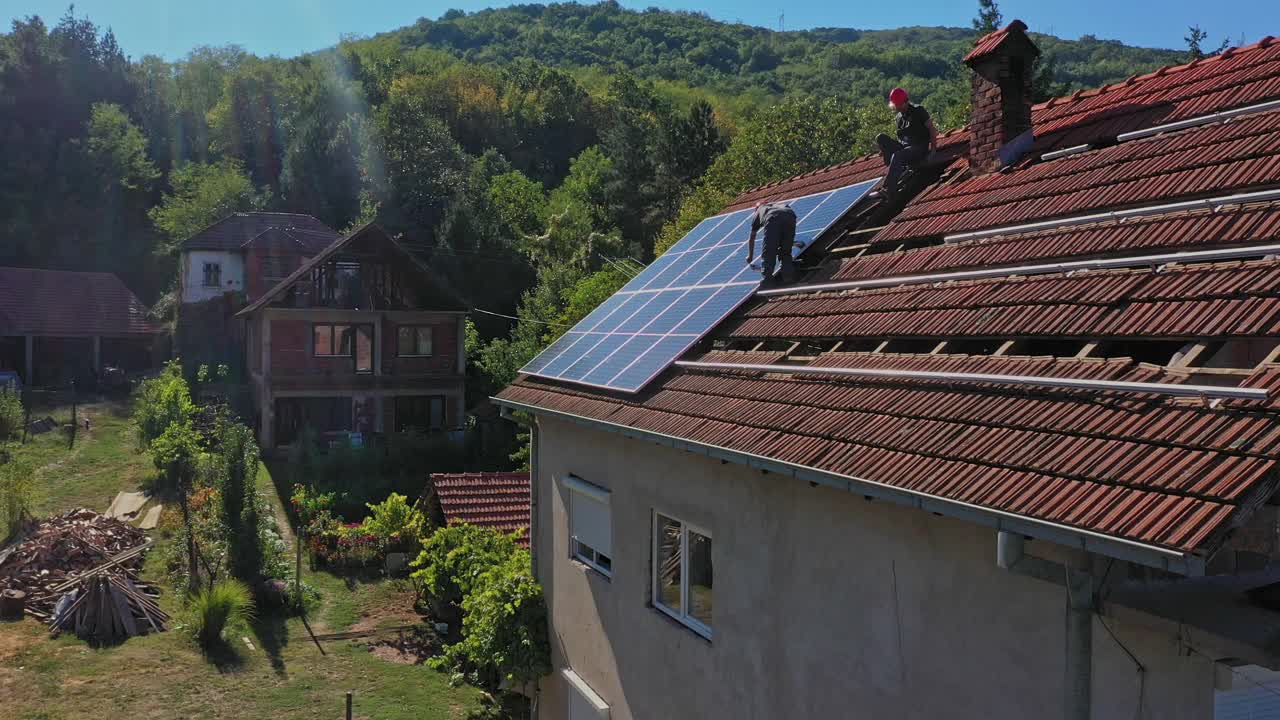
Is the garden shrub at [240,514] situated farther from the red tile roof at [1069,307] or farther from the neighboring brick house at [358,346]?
the red tile roof at [1069,307]

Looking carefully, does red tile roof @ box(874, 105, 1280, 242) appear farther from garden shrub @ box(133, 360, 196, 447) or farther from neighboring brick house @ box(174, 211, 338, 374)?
neighboring brick house @ box(174, 211, 338, 374)

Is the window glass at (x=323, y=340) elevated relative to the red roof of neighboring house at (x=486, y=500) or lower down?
elevated

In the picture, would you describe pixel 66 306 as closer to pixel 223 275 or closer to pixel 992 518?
pixel 223 275

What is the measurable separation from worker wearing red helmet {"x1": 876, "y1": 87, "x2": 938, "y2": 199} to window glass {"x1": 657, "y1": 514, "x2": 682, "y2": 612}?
179 inches

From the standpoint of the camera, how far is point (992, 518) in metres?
5.17

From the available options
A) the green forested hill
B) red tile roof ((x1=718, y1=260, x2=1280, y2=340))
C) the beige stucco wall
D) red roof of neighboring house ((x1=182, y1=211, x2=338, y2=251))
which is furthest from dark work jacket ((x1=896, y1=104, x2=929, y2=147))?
red roof of neighboring house ((x1=182, y1=211, x2=338, y2=251))

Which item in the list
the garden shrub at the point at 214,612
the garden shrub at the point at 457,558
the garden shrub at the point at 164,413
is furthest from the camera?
the garden shrub at the point at 164,413

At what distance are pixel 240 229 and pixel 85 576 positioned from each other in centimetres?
3353

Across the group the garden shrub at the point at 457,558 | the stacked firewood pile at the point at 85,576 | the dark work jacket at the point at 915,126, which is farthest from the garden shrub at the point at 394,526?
the dark work jacket at the point at 915,126

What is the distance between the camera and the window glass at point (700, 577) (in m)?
9.34

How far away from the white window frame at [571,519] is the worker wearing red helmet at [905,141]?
190 inches

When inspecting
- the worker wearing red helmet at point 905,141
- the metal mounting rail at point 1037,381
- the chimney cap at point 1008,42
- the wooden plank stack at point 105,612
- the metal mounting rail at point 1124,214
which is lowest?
the wooden plank stack at point 105,612

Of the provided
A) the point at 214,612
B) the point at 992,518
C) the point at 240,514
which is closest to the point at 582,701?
the point at 992,518

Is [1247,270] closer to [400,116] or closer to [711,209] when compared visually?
[711,209]
